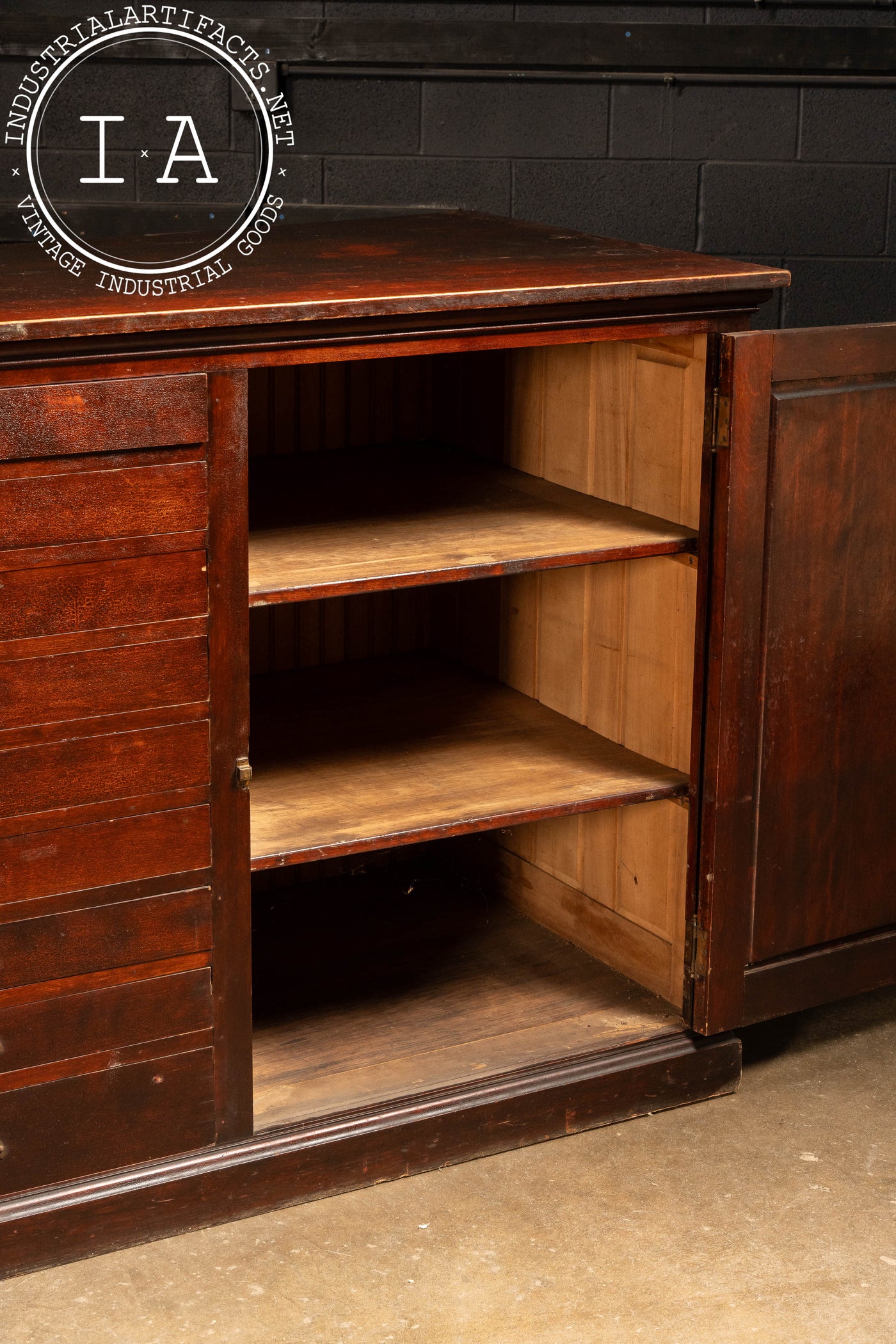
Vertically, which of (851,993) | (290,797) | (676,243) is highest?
(676,243)

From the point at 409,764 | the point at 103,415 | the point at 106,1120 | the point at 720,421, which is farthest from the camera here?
the point at 409,764

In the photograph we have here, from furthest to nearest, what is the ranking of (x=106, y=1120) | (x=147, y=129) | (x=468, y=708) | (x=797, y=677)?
(x=147, y=129), (x=468, y=708), (x=797, y=677), (x=106, y=1120)

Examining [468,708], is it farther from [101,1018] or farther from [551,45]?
[551,45]

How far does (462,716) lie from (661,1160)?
0.77m

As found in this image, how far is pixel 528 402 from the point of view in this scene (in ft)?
9.08

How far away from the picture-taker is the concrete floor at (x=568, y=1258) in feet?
6.95

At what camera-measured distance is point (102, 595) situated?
6.60 ft

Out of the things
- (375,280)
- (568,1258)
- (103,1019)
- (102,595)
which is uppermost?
(375,280)

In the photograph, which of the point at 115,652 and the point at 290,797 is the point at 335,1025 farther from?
the point at 115,652

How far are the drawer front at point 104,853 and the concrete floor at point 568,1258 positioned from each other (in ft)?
1.72

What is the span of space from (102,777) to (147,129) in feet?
5.18

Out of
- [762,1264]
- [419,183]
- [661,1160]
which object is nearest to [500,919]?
[661,1160]

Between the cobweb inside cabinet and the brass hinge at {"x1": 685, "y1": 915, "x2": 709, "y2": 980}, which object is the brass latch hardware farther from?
the brass hinge at {"x1": 685, "y1": 915, "x2": 709, "y2": 980}

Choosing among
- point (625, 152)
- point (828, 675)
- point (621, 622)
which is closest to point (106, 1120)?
point (621, 622)
